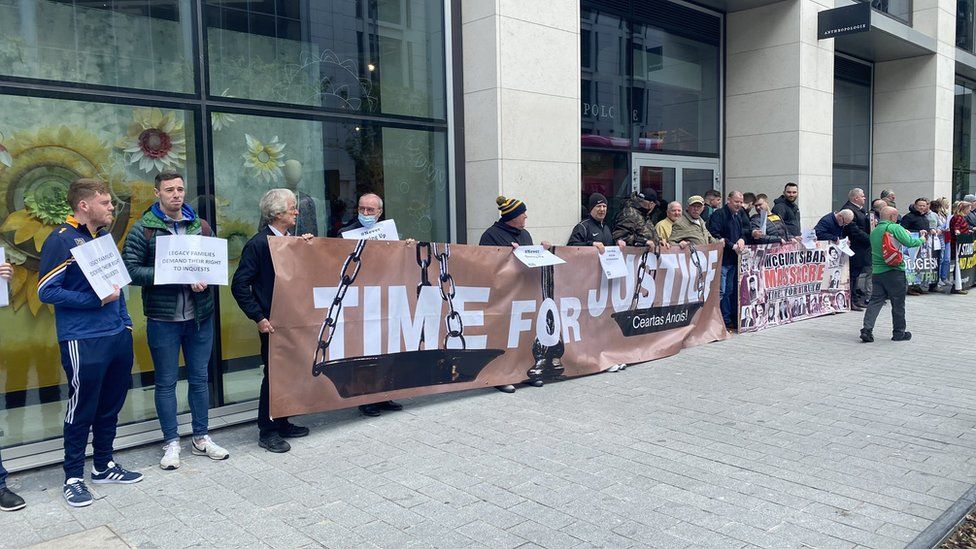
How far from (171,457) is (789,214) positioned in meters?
10.0

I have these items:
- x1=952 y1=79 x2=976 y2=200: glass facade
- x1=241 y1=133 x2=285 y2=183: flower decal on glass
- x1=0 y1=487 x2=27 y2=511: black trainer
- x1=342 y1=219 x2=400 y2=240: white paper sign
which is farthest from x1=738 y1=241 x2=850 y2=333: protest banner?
x1=952 y1=79 x2=976 y2=200: glass facade

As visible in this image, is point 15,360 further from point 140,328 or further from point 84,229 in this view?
point 84,229

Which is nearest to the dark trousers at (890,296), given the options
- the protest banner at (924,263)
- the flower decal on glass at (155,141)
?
the protest banner at (924,263)

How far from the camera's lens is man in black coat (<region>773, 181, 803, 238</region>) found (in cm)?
1198

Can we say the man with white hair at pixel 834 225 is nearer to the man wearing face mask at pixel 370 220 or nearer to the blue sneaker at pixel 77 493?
the man wearing face mask at pixel 370 220

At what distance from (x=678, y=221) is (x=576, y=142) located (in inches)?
68.6

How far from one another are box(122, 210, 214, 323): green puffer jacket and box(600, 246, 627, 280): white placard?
169 inches

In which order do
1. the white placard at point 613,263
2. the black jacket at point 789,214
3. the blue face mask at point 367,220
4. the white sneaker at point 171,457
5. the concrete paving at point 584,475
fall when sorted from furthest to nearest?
1. the black jacket at point 789,214
2. the white placard at point 613,263
3. the blue face mask at point 367,220
4. the white sneaker at point 171,457
5. the concrete paving at point 584,475

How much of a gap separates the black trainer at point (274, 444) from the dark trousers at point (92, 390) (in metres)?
1.10

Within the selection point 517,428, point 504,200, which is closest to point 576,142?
point 504,200

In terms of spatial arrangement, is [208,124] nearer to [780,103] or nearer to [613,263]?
[613,263]

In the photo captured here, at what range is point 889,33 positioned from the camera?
15.3 meters

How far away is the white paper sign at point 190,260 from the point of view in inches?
195

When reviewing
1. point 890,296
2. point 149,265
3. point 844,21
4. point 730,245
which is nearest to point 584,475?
point 149,265
